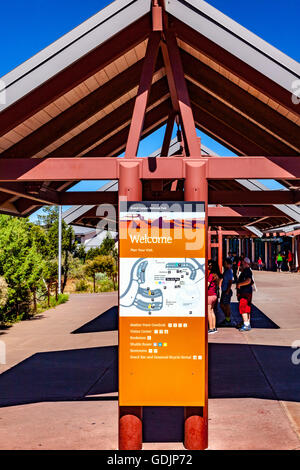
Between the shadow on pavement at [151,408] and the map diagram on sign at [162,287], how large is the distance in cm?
148

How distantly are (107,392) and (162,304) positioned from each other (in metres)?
2.79

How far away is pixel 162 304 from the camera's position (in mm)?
5500

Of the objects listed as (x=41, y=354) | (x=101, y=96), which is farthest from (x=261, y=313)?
(x=101, y=96)

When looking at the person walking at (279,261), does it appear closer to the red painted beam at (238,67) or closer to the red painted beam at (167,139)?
the red painted beam at (167,139)

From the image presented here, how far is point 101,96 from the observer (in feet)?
27.2

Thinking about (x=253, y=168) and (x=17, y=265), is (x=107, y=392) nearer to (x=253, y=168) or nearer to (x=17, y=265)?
(x=253, y=168)

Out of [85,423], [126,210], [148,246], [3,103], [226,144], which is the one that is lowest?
[85,423]

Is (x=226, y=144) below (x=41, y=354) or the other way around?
the other way around

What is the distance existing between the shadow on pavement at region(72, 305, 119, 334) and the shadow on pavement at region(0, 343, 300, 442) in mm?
2766

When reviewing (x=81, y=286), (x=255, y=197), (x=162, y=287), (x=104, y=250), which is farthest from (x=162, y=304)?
(x=104, y=250)

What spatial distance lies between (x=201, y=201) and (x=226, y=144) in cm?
839

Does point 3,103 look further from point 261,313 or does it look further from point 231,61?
point 261,313

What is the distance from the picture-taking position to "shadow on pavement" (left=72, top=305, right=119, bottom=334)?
13.6m

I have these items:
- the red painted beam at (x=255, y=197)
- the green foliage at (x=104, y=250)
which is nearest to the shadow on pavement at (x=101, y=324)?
the red painted beam at (x=255, y=197)
